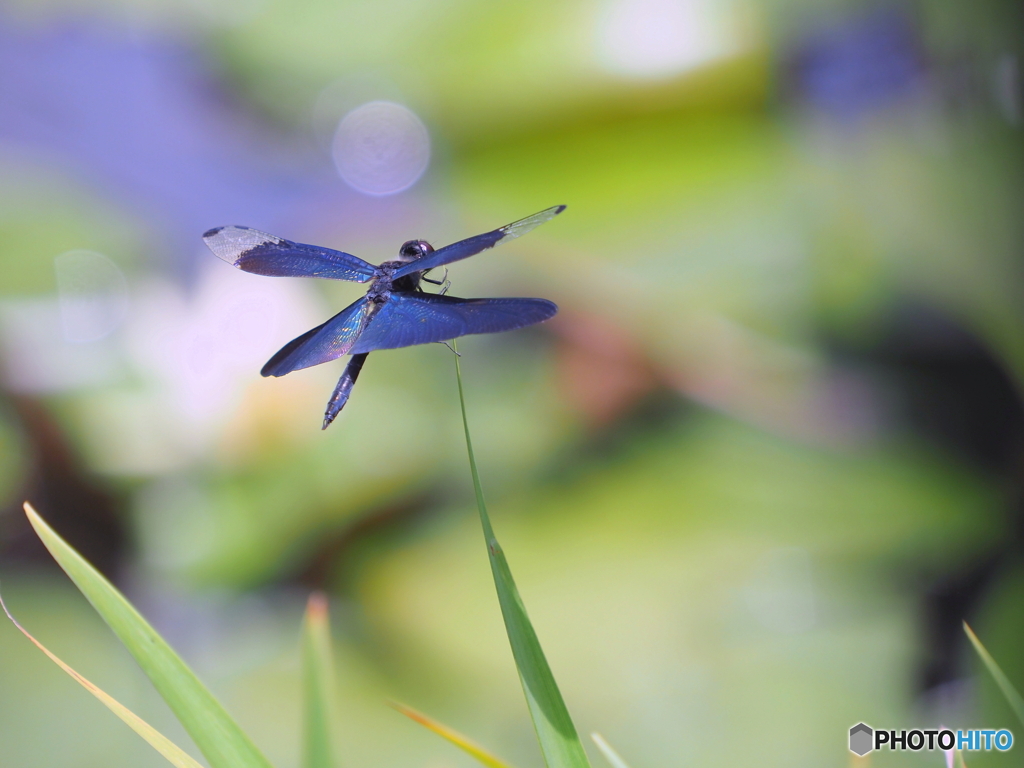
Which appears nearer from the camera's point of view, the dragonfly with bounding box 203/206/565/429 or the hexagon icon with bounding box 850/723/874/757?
the dragonfly with bounding box 203/206/565/429

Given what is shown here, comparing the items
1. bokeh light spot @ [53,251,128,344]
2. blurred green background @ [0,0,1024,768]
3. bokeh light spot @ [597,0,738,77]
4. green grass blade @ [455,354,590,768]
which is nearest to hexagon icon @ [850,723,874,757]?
blurred green background @ [0,0,1024,768]

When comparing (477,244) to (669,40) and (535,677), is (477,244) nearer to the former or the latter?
(535,677)

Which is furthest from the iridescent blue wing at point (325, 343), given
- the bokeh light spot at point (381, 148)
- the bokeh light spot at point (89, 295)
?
the bokeh light spot at point (381, 148)

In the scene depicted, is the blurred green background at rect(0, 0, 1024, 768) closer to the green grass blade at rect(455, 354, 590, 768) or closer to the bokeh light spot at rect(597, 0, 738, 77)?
the bokeh light spot at rect(597, 0, 738, 77)

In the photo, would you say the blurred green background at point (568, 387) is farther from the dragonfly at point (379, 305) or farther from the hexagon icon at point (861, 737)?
the dragonfly at point (379, 305)

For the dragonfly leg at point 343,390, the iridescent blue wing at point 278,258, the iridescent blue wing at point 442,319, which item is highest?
the iridescent blue wing at point 278,258

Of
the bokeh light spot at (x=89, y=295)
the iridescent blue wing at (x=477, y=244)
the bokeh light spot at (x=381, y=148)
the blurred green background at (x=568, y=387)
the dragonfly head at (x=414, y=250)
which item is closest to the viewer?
the iridescent blue wing at (x=477, y=244)

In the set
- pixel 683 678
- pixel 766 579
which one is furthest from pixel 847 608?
pixel 683 678
